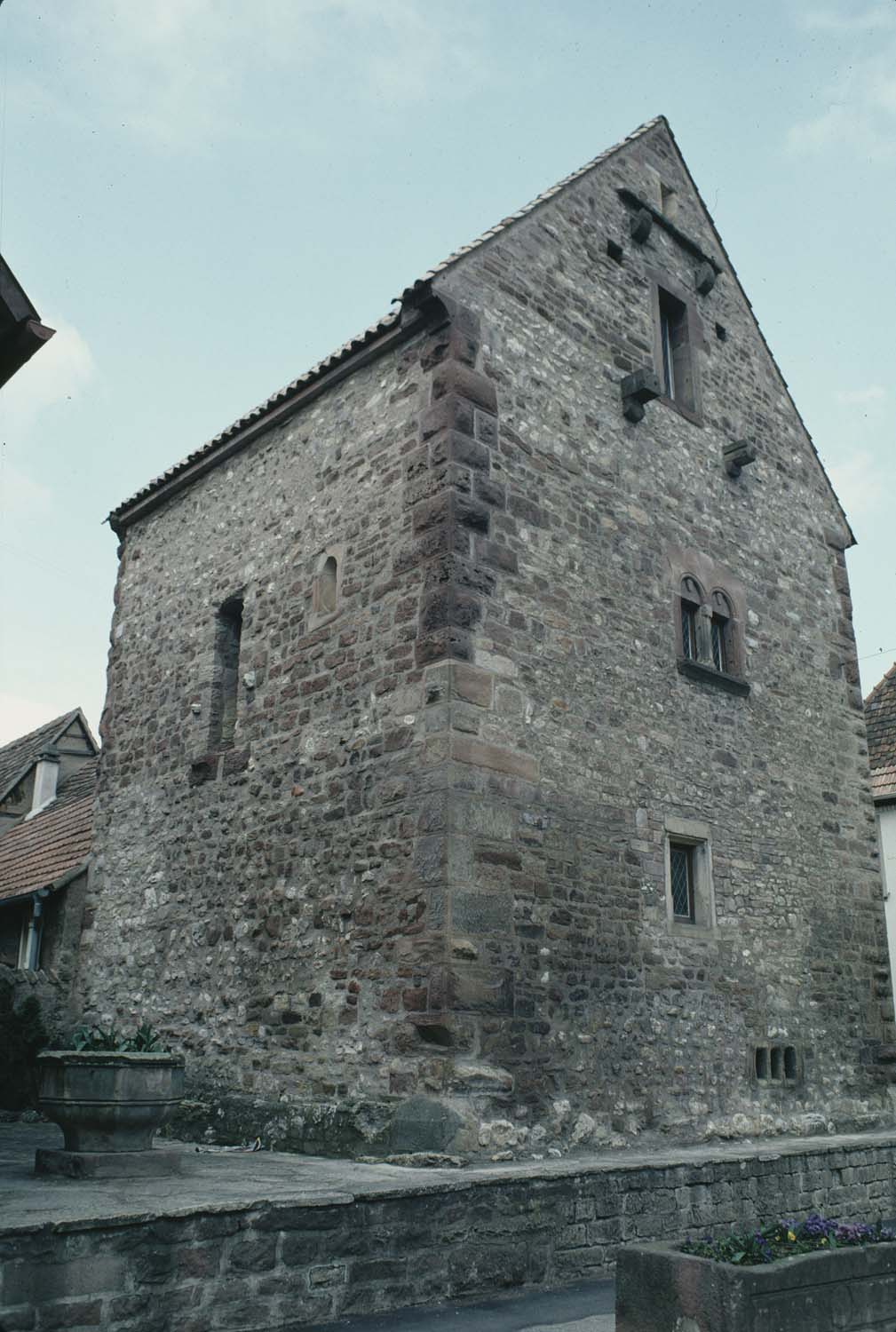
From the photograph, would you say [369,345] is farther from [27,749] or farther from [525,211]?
[27,749]

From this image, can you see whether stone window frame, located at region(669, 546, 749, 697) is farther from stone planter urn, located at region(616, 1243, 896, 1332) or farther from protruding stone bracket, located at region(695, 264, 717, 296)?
stone planter urn, located at region(616, 1243, 896, 1332)

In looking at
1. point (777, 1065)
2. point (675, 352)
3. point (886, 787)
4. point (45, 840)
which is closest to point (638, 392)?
point (675, 352)

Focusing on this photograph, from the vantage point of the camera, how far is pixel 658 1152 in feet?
28.6

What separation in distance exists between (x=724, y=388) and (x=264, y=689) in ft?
20.7

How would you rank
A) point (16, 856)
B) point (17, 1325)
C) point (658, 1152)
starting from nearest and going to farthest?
1. point (17, 1325)
2. point (658, 1152)
3. point (16, 856)

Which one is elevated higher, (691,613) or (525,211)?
(525,211)

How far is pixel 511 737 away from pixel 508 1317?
13.4ft

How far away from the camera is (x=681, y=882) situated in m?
10.4

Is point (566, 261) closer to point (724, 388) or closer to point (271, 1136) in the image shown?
point (724, 388)

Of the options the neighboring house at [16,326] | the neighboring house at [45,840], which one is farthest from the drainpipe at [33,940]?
the neighboring house at [16,326]

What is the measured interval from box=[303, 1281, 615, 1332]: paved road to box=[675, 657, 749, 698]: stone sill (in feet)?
19.0

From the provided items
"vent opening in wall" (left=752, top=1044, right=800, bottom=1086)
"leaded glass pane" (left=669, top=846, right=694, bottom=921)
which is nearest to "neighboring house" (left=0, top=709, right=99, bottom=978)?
"leaded glass pane" (left=669, top=846, right=694, bottom=921)

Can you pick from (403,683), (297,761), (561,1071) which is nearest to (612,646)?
(403,683)

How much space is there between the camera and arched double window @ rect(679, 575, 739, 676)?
36.9 feet
